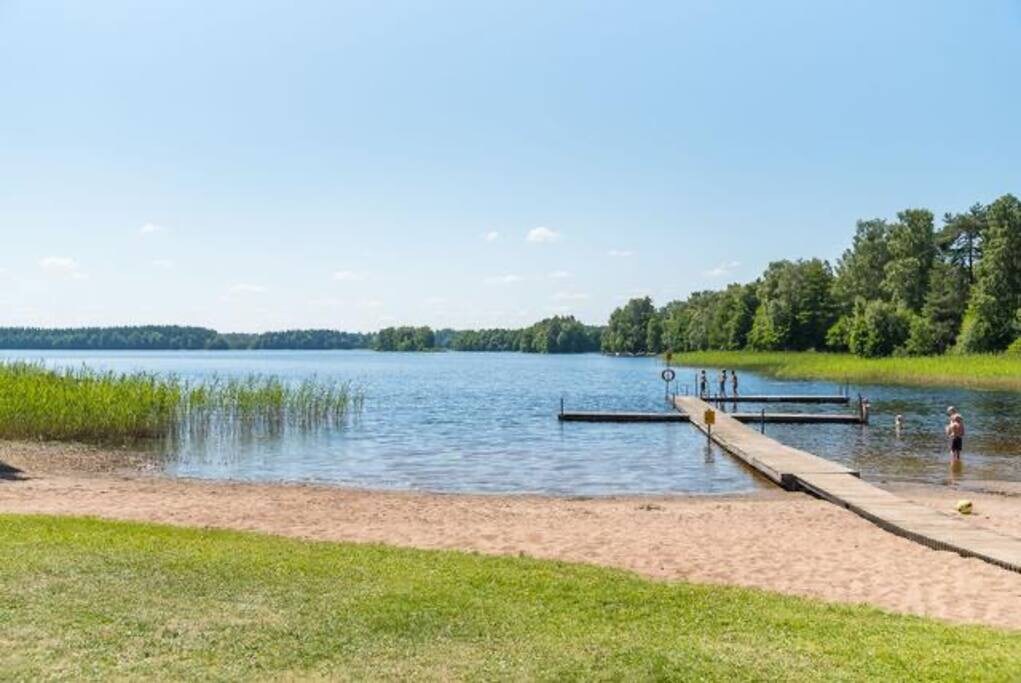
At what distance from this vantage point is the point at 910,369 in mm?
69375

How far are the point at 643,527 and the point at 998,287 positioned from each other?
7642 cm

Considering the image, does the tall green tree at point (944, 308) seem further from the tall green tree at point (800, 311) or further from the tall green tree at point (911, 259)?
the tall green tree at point (800, 311)

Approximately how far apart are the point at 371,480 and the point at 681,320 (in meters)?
129

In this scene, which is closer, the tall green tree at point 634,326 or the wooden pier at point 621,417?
the wooden pier at point 621,417

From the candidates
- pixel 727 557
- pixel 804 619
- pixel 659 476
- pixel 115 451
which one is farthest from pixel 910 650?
pixel 115 451

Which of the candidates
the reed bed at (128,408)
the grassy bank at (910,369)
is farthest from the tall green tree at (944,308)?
A: the reed bed at (128,408)

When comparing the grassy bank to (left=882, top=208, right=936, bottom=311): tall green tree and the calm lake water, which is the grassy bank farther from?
the calm lake water

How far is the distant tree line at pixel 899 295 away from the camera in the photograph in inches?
3159

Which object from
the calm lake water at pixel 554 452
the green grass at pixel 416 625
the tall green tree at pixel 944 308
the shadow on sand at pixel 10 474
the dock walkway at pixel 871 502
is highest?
the tall green tree at pixel 944 308

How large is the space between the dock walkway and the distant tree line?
55.9 metres

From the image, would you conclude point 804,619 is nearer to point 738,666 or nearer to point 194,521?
point 738,666

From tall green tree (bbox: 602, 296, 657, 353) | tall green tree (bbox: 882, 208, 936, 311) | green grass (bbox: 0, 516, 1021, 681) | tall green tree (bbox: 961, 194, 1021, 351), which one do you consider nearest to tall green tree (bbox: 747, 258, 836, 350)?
tall green tree (bbox: 882, 208, 936, 311)

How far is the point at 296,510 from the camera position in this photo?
17016 mm

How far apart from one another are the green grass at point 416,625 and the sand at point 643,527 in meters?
1.74
